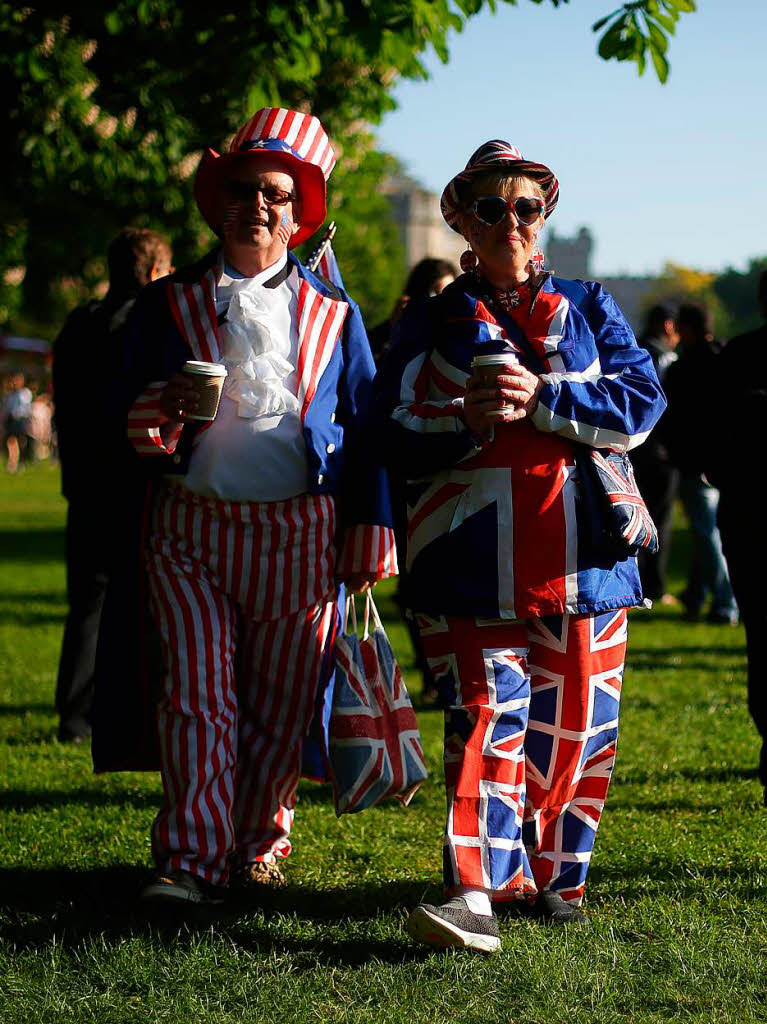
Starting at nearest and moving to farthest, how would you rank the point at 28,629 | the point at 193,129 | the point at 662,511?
the point at 28,629 < the point at 662,511 < the point at 193,129

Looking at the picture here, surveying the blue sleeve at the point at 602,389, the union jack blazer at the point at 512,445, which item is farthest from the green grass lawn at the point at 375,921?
the blue sleeve at the point at 602,389

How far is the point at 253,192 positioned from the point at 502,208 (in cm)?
86

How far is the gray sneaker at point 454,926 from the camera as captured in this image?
3670 millimetres

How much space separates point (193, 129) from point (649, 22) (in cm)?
1118

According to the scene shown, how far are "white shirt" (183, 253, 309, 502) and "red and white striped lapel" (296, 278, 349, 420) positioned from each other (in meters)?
0.05

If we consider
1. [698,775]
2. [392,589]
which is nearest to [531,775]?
[698,775]

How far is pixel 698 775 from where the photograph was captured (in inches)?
252

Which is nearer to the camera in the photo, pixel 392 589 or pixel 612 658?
pixel 612 658

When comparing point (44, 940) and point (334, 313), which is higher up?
point (334, 313)

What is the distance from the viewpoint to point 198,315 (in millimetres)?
4410

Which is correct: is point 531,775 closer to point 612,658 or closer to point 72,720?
point 612,658

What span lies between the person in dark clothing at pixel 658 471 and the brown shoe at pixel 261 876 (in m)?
6.78

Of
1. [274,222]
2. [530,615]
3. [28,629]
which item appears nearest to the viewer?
[530,615]

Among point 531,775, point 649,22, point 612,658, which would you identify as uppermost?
point 649,22
